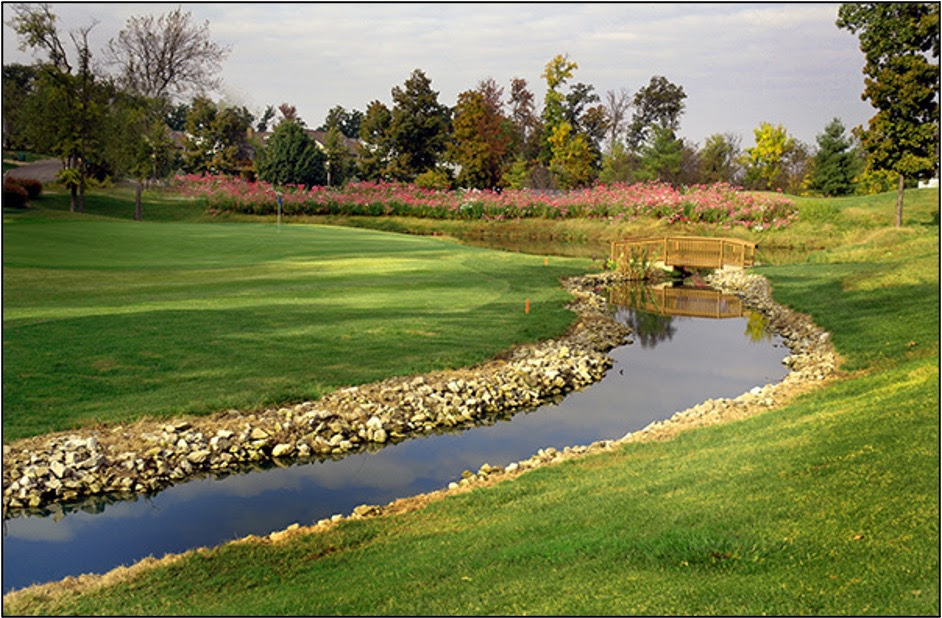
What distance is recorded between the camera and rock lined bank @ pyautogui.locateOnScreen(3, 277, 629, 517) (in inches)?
379

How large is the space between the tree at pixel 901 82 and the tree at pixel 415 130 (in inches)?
1544

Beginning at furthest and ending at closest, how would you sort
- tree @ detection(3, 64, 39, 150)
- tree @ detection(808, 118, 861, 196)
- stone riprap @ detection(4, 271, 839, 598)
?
tree @ detection(808, 118, 861, 196) → tree @ detection(3, 64, 39, 150) → stone riprap @ detection(4, 271, 839, 598)

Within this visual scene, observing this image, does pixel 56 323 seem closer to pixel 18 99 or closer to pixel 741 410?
pixel 741 410

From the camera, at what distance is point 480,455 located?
1139 cm

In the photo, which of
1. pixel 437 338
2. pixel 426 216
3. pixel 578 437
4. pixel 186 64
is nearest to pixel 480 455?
pixel 578 437

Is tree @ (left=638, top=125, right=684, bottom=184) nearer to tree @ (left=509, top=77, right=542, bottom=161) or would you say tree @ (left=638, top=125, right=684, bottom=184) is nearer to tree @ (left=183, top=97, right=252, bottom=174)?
tree @ (left=509, top=77, right=542, bottom=161)

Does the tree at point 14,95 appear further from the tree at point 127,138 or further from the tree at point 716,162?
the tree at point 716,162

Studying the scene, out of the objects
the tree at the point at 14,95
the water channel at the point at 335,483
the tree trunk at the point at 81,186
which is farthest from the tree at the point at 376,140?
the water channel at the point at 335,483

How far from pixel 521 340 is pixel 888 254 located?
1779cm

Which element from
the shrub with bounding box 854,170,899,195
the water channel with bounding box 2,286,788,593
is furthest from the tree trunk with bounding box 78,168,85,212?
the shrub with bounding box 854,170,899,195

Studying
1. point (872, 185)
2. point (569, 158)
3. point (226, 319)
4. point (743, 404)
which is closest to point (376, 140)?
point (569, 158)

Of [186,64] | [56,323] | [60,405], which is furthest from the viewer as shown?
[186,64]

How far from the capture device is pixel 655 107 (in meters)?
76.4

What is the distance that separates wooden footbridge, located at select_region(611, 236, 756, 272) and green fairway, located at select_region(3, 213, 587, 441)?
3097mm
